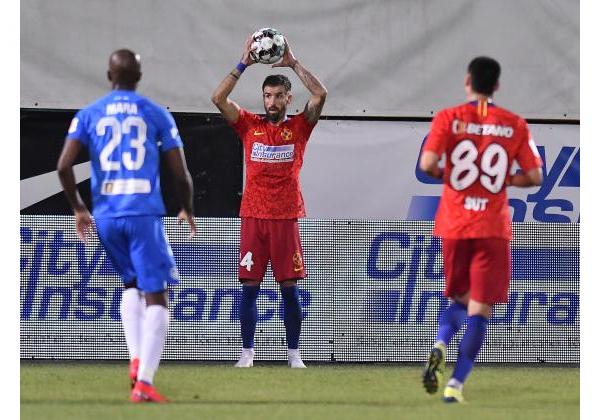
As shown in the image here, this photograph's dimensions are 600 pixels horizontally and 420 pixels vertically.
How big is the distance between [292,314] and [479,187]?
2.79 metres

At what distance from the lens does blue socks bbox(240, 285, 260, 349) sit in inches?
389

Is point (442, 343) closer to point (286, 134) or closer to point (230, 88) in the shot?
point (286, 134)

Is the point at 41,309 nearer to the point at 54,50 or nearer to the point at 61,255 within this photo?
the point at 61,255

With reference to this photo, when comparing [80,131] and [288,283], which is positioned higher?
[80,131]

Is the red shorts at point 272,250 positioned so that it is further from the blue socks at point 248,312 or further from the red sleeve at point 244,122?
the red sleeve at point 244,122

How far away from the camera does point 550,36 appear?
12.1 meters

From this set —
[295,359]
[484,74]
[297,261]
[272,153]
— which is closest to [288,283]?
[297,261]

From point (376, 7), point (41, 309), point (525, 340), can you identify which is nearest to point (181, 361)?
point (41, 309)

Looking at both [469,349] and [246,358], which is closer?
[469,349]

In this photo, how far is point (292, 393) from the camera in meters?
8.09

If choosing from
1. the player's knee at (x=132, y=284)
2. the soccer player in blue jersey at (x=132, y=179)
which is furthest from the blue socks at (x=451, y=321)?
the player's knee at (x=132, y=284)

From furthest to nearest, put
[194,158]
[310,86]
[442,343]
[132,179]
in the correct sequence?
[194,158], [310,86], [442,343], [132,179]

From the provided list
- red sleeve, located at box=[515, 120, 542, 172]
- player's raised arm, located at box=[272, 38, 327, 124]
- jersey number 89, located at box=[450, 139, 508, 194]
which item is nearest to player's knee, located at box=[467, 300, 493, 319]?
jersey number 89, located at box=[450, 139, 508, 194]

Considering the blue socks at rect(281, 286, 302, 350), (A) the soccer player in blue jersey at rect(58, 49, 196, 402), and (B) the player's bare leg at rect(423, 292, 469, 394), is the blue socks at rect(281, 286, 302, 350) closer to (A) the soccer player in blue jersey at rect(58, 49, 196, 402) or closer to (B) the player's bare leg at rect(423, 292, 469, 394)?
(B) the player's bare leg at rect(423, 292, 469, 394)
